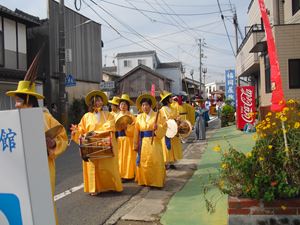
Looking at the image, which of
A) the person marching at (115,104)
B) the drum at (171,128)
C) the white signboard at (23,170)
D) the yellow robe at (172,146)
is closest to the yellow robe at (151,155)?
the drum at (171,128)

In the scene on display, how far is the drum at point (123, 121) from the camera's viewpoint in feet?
26.9

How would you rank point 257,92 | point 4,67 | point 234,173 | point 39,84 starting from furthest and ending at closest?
1. point 257,92
2. point 39,84
3. point 4,67
4. point 234,173

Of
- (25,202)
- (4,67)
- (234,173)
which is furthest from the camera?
(4,67)

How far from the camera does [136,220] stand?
574 centimetres

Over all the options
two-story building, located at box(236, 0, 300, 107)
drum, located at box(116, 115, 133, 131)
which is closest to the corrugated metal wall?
two-story building, located at box(236, 0, 300, 107)

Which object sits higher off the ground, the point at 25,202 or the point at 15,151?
the point at 15,151

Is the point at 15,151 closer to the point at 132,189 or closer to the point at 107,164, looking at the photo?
the point at 107,164

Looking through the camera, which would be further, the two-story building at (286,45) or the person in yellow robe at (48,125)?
the two-story building at (286,45)

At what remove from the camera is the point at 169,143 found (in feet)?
32.3

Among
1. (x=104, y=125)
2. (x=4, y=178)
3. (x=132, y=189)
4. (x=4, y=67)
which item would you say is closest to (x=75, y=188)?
(x=132, y=189)

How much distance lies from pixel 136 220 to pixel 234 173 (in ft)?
5.66

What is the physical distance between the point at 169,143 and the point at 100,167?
2.91 m

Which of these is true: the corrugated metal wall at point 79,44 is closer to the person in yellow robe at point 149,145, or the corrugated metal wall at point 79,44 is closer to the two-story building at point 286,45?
the two-story building at point 286,45

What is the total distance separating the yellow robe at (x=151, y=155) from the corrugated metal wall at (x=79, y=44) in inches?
801
